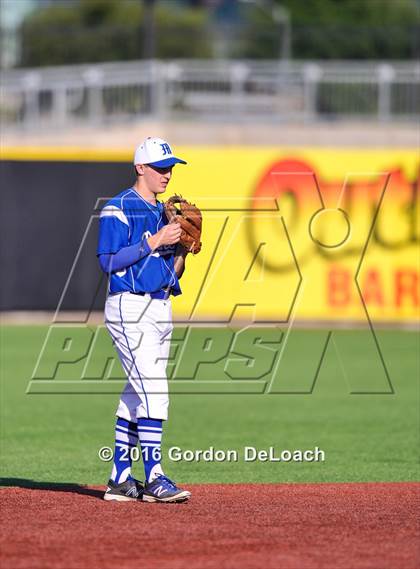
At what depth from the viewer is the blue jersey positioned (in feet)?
24.8

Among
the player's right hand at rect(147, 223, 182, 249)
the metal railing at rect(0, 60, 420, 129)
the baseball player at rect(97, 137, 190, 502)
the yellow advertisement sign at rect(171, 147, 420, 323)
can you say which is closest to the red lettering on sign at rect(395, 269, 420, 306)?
the yellow advertisement sign at rect(171, 147, 420, 323)

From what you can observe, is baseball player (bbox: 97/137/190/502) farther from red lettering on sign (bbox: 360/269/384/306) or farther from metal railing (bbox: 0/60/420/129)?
metal railing (bbox: 0/60/420/129)

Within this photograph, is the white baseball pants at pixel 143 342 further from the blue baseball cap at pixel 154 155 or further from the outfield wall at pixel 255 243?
the outfield wall at pixel 255 243

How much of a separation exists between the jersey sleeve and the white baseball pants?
11.7 inches

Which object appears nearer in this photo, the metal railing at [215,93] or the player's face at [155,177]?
the player's face at [155,177]

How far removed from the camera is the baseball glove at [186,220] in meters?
7.72

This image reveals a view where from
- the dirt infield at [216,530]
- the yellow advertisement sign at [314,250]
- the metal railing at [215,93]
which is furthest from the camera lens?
the metal railing at [215,93]

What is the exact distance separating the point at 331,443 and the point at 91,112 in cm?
1626

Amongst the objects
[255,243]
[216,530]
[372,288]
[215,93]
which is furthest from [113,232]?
[215,93]

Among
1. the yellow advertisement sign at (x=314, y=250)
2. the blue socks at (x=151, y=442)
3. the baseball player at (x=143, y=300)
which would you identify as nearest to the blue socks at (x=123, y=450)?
the baseball player at (x=143, y=300)

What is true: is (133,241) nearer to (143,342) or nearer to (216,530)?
(143,342)

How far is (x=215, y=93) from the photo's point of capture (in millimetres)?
27359

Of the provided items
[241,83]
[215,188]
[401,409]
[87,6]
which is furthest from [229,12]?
[401,409]

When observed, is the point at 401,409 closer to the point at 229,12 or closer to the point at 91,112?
the point at 91,112
